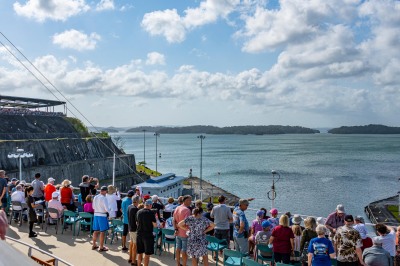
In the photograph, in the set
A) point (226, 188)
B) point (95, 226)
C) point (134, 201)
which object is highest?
point (134, 201)

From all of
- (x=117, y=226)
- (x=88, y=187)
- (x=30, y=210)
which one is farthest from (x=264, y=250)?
(x=30, y=210)

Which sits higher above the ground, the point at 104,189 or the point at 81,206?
the point at 104,189

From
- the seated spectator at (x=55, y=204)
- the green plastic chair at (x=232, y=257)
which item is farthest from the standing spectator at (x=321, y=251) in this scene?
the seated spectator at (x=55, y=204)

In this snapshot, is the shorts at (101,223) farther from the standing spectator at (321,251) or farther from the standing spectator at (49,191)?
the standing spectator at (321,251)

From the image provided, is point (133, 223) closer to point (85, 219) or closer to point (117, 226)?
point (117, 226)

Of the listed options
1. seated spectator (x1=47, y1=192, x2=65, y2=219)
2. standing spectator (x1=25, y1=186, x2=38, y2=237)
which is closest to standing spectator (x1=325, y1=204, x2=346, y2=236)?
seated spectator (x1=47, y1=192, x2=65, y2=219)

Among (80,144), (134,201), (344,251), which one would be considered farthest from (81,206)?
(80,144)

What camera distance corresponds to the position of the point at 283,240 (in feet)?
23.6

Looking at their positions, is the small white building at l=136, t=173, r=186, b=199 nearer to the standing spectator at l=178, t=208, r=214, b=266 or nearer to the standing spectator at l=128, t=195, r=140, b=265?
the standing spectator at l=128, t=195, r=140, b=265

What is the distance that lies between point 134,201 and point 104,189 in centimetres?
122

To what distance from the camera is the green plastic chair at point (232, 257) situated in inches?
283

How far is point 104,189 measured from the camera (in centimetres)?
909

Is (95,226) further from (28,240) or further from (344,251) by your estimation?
(344,251)

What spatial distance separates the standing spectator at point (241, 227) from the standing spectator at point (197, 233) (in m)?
0.80
